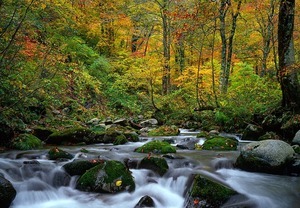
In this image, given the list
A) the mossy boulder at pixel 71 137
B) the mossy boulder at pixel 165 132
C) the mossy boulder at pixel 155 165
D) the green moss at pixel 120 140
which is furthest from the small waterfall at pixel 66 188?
the mossy boulder at pixel 165 132

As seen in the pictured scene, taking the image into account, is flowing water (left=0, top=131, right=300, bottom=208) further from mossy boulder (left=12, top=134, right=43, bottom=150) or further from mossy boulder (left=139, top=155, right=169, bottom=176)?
mossy boulder (left=12, top=134, right=43, bottom=150)

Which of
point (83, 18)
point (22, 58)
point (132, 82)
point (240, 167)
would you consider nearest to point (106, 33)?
point (83, 18)

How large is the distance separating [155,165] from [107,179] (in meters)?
1.29

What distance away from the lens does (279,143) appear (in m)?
6.37

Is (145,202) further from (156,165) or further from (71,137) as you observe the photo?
(71,137)

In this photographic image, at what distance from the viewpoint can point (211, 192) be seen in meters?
5.00

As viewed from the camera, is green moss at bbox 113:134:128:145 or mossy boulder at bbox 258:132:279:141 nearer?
mossy boulder at bbox 258:132:279:141

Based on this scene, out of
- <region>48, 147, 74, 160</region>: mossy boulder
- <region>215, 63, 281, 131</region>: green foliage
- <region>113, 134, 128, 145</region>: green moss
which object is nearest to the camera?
<region>48, 147, 74, 160</region>: mossy boulder

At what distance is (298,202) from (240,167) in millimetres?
1850

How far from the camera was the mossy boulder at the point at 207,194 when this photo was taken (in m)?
4.91

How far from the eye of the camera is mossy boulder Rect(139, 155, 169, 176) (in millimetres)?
6487

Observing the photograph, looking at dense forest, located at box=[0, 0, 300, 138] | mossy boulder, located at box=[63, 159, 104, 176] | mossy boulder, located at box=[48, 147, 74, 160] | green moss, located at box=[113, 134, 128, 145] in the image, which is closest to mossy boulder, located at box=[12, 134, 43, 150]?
dense forest, located at box=[0, 0, 300, 138]

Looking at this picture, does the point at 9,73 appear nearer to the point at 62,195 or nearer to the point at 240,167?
the point at 62,195

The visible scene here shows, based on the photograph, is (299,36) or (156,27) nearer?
(299,36)
